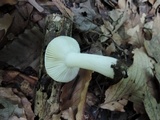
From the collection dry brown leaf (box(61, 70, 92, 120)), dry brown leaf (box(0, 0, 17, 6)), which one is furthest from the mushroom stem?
dry brown leaf (box(0, 0, 17, 6))

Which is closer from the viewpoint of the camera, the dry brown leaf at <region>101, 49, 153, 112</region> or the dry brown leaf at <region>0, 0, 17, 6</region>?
the dry brown leaf at <region>101, 49, 153, 112</region>

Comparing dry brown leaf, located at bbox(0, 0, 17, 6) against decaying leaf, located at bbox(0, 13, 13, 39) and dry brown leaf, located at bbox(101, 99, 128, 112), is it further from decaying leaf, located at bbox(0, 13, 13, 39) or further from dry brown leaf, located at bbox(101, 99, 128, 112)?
dry brown leaf, located at bbox(101, 99, 128, 112)

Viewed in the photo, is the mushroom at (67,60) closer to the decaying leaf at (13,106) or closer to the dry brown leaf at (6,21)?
the decaying leaf at (13,106)

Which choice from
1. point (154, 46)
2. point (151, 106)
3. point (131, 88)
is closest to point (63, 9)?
point (154, 46)

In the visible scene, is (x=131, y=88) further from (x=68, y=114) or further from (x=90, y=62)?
(x=68, y=114)

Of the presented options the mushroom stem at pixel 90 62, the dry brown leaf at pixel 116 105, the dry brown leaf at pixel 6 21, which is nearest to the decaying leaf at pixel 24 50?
the dry brown leaf at pixel 6 21

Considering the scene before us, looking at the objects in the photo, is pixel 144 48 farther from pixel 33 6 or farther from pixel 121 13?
pixel 33 6

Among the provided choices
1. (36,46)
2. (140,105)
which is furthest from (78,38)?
(140,105)
